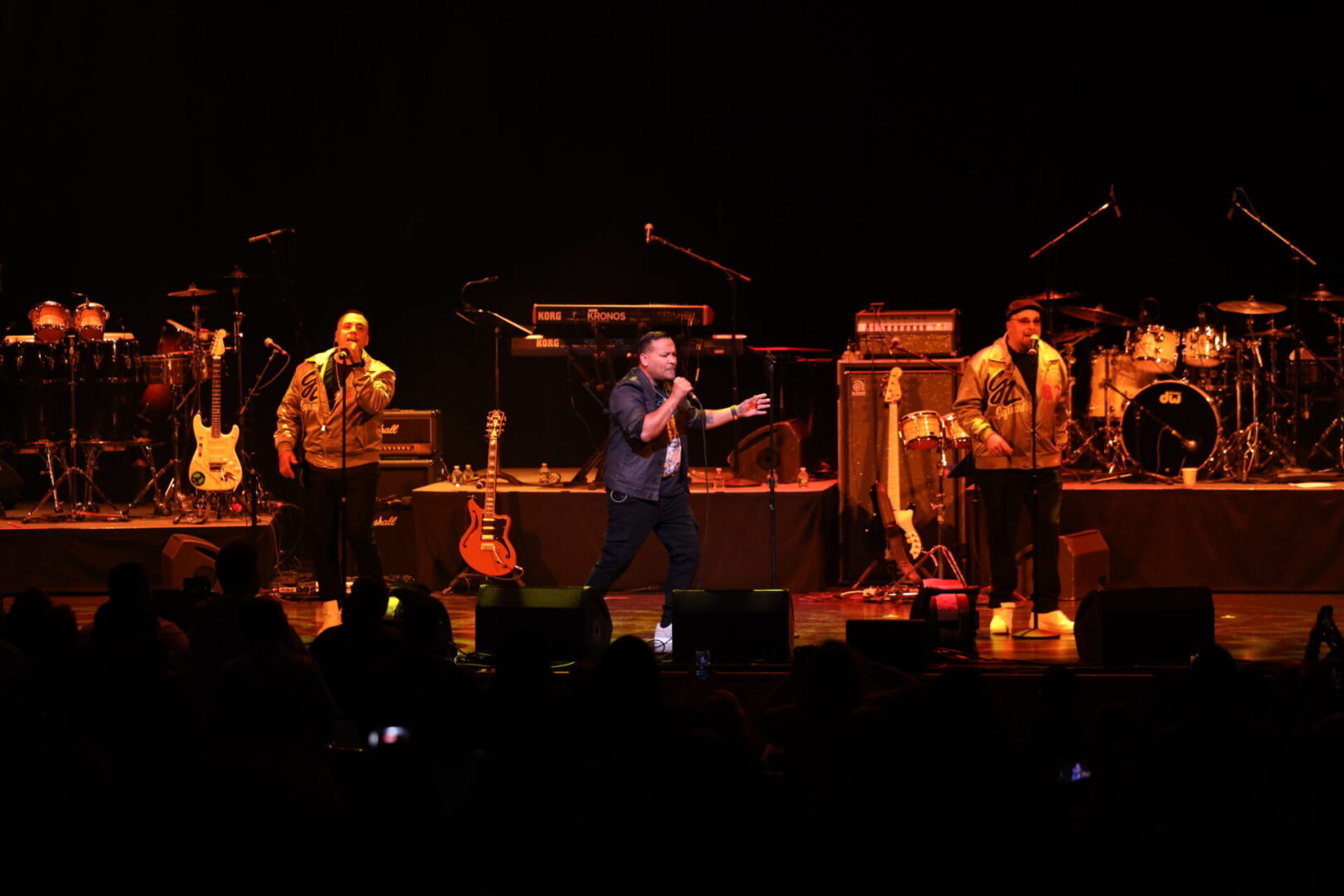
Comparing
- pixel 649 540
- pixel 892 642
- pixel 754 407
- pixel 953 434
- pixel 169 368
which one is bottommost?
pixel 892 642

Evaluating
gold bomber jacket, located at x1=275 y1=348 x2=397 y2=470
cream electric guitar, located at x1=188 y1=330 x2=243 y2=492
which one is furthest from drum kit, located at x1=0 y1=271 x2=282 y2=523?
gold bomber jacket, located at x1=275 y1=348 x2=397 y2=470

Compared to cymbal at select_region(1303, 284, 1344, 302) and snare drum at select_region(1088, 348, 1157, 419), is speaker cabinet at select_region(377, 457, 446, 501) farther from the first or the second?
cymbal at select_region(1303, 284, 1344, 302)

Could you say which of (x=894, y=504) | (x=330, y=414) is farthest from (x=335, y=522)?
(x=894, y=504)

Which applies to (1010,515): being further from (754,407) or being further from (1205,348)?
(1205,348)

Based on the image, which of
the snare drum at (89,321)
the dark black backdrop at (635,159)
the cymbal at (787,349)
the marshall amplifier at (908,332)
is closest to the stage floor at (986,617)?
the marshall amplifier at (908,332)

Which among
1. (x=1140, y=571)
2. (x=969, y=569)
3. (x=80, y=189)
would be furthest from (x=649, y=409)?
(x=80, y=189)

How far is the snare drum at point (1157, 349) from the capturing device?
12.4 metres

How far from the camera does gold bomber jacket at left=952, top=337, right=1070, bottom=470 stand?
9047mm

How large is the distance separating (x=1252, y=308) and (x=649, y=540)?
17.4 ft

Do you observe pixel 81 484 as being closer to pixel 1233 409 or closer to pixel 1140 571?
pixel 1140 571

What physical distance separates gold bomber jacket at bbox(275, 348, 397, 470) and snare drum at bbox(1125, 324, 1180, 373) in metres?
6.40

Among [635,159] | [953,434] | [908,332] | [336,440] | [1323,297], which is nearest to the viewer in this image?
[336,440]

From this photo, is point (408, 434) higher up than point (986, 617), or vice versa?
point (408, 434)

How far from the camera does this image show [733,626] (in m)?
7.20
